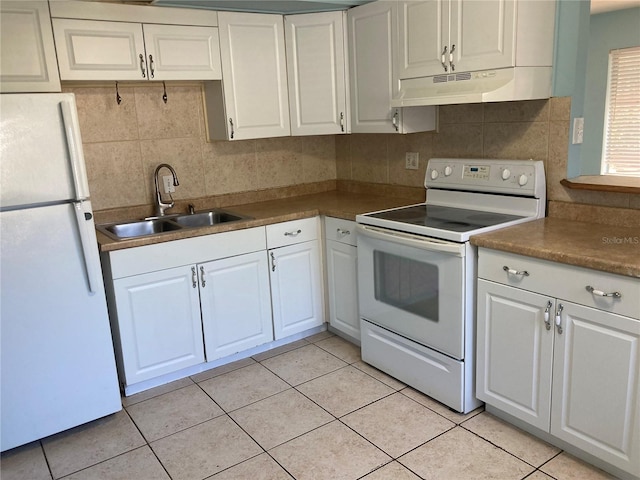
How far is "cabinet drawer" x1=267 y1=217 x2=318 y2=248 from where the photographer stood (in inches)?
120

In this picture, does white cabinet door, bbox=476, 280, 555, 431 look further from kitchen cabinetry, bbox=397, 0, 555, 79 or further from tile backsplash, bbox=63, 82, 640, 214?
kitchen cabinetry, bbox=397, 0, 555, 79

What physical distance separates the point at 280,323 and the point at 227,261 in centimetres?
57

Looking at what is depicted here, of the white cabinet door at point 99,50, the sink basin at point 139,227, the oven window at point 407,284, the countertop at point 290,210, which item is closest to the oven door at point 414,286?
the oven window at point 407,284

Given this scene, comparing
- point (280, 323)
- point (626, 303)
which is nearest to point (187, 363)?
point (280, 323)

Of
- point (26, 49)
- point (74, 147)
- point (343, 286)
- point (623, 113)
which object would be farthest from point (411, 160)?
point (623, 113)

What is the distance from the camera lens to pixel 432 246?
2328 mm

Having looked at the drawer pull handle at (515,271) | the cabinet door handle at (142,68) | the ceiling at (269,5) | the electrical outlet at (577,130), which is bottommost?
the drawer pull handle at (515,271)

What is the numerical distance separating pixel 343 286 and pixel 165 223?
3.85 feet

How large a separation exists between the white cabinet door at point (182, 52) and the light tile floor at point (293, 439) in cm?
176

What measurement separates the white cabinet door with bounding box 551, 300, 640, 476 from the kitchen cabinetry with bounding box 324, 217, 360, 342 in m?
1.29

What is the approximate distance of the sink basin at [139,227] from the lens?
9.75ft

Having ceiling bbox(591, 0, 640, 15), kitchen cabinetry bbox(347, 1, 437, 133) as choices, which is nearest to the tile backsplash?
kitchen cabinetry bbox(347, 1, 437, 133)

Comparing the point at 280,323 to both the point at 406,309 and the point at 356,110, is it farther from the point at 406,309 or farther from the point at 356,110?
the point at 356,110

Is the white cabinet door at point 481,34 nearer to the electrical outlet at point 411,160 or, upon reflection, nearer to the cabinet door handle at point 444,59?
the cabinet door handle at point 444,59
